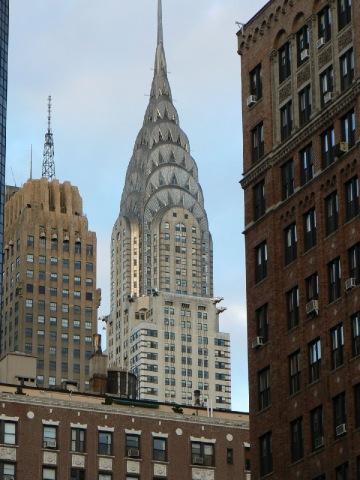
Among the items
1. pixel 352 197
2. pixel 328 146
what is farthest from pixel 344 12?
pixel 352 197

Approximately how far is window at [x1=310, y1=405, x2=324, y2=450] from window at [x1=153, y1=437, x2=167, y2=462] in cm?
4611

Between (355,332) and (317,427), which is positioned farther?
(317,427)

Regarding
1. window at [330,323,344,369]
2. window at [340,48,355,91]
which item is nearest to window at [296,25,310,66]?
window at [340,48,355,91]

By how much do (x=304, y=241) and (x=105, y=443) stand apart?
4429 centimetres

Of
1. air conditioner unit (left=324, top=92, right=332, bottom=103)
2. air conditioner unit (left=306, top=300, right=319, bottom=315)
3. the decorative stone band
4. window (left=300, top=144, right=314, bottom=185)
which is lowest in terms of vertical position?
air conditioner unit (left=306, top=300, right=319, bottom=315)

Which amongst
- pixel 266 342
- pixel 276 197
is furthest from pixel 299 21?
pixel 266 342

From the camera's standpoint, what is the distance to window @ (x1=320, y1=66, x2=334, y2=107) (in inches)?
3300

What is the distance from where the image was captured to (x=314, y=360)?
80938mm

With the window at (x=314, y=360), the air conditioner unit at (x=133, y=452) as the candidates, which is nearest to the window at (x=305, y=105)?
the window at (x=314, y=360)

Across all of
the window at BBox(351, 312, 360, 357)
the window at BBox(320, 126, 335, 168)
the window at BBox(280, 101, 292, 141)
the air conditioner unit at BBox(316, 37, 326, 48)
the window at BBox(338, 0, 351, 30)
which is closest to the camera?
the window at BBox(351, 312, 360, 357)

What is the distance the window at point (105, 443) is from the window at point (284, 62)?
4309cm

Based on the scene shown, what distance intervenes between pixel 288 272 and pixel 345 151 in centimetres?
758

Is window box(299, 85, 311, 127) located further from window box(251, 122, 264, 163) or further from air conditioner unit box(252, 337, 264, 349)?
air conditioner unit box(252, 337, 264, 349)

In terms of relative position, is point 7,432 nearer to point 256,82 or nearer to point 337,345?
point 256,82
